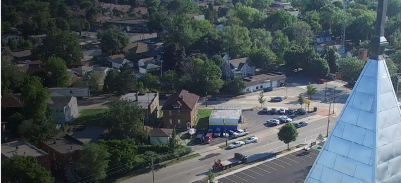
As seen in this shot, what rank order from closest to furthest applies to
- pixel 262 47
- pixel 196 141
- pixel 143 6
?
pixel 196 141, pixel 262 47, pixel 143 6

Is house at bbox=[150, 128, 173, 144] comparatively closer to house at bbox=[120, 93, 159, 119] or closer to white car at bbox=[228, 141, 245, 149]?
house at bbox=[120, 93, 159, 119]

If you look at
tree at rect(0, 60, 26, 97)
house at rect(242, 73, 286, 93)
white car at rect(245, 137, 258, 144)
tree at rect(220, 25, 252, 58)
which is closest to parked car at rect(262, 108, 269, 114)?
house at rect(242, 73, 286, 93)

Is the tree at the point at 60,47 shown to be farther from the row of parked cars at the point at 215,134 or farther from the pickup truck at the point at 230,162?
the pickup truck at the point at 230,162

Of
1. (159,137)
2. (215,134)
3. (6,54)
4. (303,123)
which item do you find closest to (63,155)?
(159,137)

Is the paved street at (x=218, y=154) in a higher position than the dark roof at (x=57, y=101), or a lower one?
lower

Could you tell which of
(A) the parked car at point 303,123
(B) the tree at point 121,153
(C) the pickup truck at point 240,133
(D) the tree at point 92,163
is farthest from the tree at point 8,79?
(A) the parked car at point 303,123

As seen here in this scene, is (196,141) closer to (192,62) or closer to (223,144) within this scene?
(223,144)

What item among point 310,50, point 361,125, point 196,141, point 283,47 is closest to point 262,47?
point 283,47
